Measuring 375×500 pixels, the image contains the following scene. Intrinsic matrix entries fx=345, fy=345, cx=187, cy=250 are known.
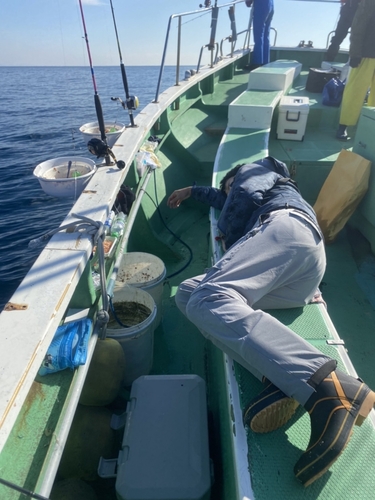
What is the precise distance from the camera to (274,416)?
1.37m

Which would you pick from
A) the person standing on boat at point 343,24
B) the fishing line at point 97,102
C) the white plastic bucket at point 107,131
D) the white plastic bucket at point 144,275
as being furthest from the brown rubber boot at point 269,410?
the person standing on boat at point 343,24

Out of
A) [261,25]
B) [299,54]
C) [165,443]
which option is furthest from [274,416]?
[299,54]

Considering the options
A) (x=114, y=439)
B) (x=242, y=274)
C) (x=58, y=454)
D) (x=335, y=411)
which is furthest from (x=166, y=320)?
(x=335, y=411)

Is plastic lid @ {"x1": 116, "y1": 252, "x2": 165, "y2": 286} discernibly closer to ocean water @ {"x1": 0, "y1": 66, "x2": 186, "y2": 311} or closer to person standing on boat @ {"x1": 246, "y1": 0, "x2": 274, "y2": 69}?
ocean water @ {"x1": 0, "y1": 66, "x2": 186, "y2": 311}

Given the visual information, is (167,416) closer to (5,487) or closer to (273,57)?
(5,487)

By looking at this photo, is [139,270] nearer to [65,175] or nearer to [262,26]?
[65,175]

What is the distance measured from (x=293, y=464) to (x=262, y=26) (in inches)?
342

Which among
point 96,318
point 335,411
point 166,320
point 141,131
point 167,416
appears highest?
point 141,131

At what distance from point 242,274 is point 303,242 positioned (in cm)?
38

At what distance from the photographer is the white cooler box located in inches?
190

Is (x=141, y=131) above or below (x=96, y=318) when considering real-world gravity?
above

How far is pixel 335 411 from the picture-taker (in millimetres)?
1258

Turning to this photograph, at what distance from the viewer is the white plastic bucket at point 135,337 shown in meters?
2.34

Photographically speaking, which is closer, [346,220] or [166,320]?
[166,320]
